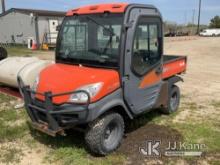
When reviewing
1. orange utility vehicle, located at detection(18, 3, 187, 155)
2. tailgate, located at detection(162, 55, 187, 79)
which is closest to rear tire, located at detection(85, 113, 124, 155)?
orange utility vehicle, located at detection(18, 3, 187, 155)

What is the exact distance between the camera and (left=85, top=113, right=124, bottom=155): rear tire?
4.66 m

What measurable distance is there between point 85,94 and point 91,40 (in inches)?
42.9

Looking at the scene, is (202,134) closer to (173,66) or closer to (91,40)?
(173,66)

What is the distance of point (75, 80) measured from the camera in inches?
183

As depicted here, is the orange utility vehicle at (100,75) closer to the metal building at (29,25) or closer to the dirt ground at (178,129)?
the dirt ground at (178,129)

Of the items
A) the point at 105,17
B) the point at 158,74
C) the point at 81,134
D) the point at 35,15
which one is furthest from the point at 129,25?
the point at 35,15

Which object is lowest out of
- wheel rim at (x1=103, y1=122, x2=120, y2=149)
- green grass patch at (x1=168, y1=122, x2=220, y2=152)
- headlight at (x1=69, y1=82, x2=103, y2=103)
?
green grass patch at (x1=168, y1=122, x2=220, y2=152)

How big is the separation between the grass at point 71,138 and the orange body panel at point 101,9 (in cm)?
211

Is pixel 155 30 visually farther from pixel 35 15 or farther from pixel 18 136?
pixel 35 15

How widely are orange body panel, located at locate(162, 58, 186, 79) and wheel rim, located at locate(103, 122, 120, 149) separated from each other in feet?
5.66

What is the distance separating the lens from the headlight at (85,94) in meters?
4.42

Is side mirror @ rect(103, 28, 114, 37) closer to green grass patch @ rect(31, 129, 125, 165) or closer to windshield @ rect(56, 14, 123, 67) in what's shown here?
windshield @ rect(56, 14, 123, 67)

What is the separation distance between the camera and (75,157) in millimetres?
4836

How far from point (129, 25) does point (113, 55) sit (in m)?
0.51
